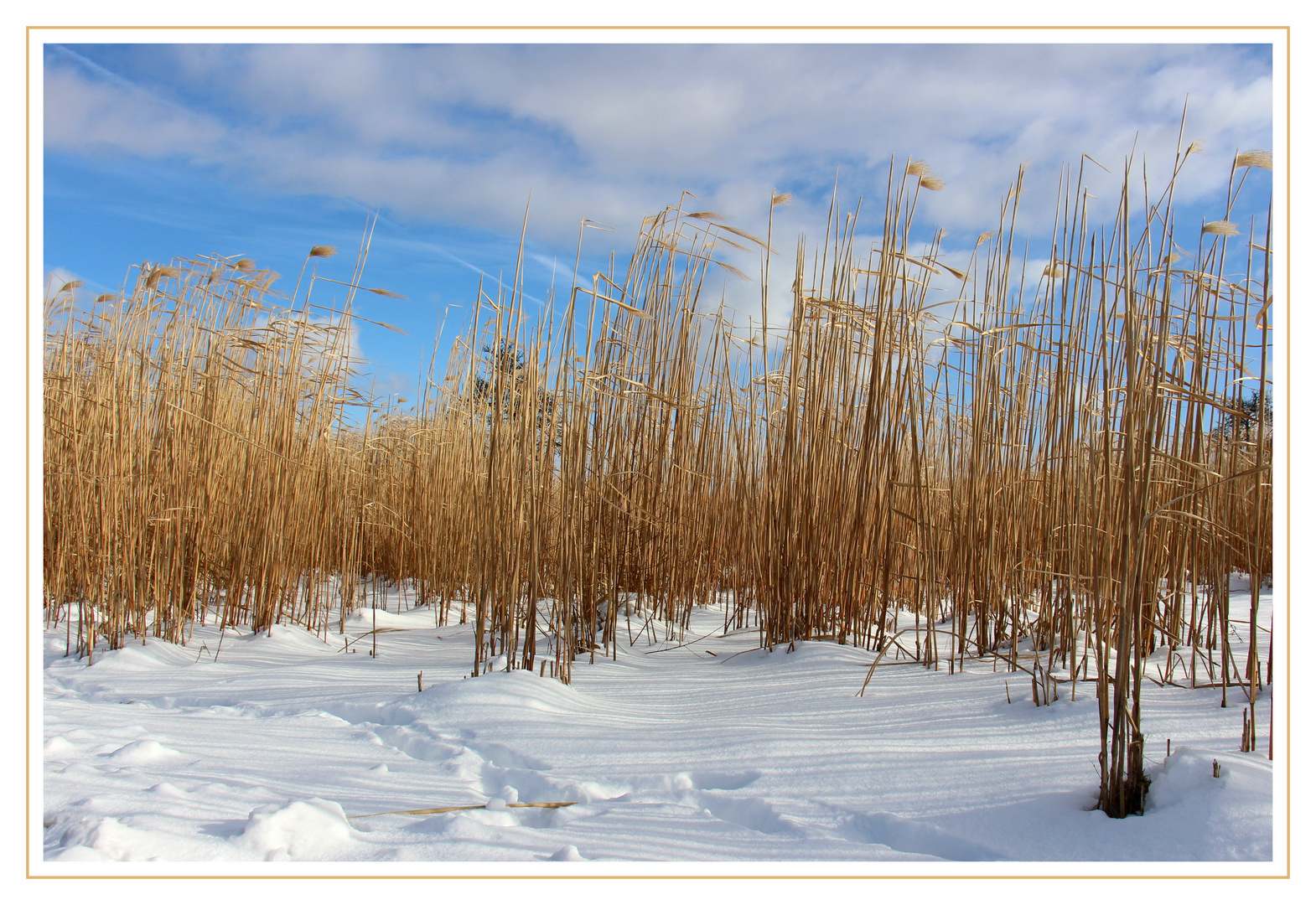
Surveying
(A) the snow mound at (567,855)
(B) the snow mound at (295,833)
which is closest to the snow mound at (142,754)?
(B) the snow mound at (295,833)

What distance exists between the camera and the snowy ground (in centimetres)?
90

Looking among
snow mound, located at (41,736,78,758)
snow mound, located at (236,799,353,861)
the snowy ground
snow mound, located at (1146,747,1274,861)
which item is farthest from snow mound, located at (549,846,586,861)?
snow mound, located at (41,736,78,758)

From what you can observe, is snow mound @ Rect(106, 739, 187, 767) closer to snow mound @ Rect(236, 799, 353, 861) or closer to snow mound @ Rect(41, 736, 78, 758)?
snow mound @ Rect(41, 736, 78, 758)

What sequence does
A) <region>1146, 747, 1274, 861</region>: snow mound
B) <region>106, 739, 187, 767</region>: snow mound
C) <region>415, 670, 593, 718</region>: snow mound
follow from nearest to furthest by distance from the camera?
1. <region>1146, 747, 1274, 861</region>: snow mound
2. <region>106, 739, 187, 767</region>: snow mound
3. <region>415, 670, 593, 718</region>: snow mound

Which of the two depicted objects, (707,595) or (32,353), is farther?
(707,595)

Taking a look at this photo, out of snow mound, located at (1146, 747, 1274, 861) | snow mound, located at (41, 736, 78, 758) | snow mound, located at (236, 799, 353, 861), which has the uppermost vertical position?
snow mound, located at (1146, 747, 1274, 861)

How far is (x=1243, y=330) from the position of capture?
146cm

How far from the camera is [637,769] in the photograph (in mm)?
1207

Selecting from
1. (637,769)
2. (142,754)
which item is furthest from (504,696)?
(142,754)

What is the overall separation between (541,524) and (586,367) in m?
0.39

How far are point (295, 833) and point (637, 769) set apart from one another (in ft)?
1.66
